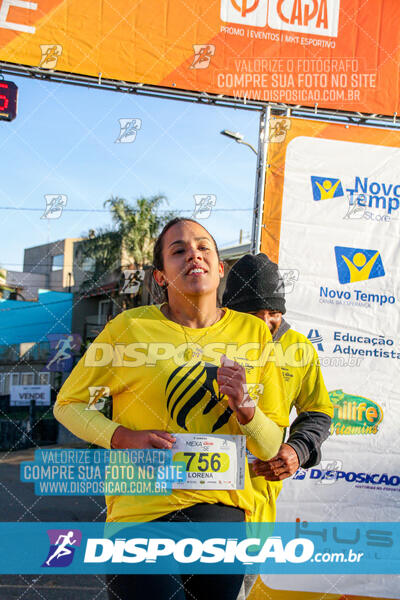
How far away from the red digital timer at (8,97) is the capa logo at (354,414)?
266 cm

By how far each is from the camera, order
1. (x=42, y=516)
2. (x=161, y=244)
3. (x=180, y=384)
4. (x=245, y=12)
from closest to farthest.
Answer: (x=180, y=384) < (x=161, y=244) < (x=245, y=12) < (x=42, y=516)

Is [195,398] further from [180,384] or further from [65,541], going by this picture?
[65,541]

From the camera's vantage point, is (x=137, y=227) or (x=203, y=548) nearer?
(x=203, y=548)

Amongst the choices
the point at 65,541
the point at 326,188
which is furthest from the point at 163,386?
the point at 326,188

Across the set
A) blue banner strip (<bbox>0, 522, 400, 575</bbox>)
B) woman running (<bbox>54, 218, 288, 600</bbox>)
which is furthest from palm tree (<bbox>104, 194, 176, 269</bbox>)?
woman running (<bbox>54, 218, 288, 600</bbox>)

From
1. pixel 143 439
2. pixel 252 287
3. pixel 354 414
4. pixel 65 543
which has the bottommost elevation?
pixel 65 543

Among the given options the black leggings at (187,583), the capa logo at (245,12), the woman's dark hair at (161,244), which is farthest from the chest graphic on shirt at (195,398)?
the capa logo at (245,12)

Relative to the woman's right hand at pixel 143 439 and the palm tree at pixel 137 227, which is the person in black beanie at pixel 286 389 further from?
the palm tree at pixel 137 227

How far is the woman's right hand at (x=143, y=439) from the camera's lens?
2.04 meters

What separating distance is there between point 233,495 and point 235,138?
2.26m

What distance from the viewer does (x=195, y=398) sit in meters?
2.11

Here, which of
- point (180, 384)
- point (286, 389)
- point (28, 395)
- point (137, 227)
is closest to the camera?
point (180, 384)

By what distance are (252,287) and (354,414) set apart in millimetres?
1229

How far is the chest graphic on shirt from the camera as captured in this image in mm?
2094
